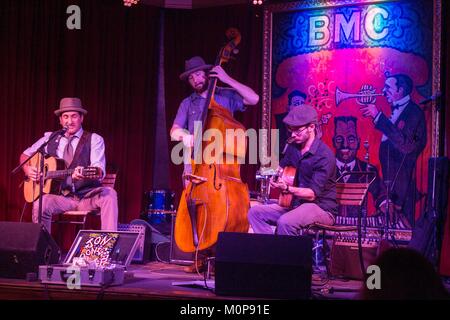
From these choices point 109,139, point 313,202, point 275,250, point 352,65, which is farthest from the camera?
point 109,139

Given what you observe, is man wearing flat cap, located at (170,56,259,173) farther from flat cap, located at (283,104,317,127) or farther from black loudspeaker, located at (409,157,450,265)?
black loudspeaker, located at (409,157,450,265)

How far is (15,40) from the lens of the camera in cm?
720

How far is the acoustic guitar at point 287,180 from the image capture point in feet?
17.2

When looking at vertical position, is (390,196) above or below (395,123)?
below

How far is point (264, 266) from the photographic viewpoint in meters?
3.86

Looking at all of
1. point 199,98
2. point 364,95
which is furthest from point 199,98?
point 364,95

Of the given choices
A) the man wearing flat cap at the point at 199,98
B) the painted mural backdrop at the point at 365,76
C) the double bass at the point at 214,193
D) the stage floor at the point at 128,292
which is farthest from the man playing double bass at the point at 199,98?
the stage floor at the point at 128,292

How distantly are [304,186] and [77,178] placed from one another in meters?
2.16

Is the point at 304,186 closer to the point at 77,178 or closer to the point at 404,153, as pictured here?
the point at 404,153

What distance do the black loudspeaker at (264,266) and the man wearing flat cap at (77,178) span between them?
2.33 metres

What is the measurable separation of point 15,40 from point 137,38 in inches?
56.0

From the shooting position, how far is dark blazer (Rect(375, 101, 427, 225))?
6.65m
